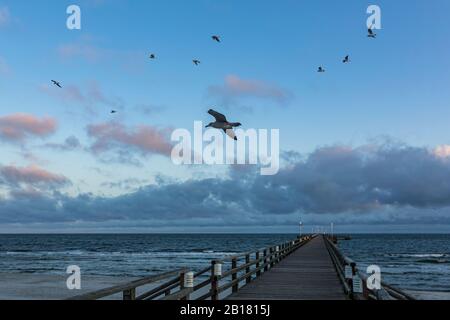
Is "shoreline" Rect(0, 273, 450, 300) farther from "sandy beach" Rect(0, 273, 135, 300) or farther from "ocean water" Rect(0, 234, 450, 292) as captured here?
"ocean water" Rect(0, 234, 450, 292)

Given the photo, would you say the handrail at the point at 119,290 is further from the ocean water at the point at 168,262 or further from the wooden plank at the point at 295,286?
the ocean water at the point at 168,262

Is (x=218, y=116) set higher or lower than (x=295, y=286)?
higher

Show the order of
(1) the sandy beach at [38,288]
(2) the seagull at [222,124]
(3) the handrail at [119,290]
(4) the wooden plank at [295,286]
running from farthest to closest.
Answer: (1) the sandy beach at [38,288] < (4) the wooden plank at [295,286] < (2) the seagull at [222,124] < (3) the handrail at [119,290]

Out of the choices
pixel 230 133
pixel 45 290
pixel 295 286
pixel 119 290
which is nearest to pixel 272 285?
pixel 295 286

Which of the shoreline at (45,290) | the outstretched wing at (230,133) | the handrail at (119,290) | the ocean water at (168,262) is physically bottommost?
the ocean water at (168,262)

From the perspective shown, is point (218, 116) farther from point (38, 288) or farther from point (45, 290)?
point (38, 288)

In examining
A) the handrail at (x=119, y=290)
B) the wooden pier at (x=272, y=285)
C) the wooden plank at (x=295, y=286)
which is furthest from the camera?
the wooden plank at (x=295, y=286)

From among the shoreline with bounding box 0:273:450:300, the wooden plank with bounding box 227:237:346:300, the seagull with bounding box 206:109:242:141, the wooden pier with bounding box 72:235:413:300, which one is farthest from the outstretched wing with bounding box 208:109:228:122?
the shoreline with bounding box 0:273:450:300

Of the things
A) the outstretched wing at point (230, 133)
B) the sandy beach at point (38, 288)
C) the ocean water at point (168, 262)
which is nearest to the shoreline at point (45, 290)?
the sandy beach at point (38, 288)

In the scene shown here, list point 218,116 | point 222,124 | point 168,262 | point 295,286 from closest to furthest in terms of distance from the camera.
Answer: point 218,116
point 222,124
point 295,286
point 168,262
